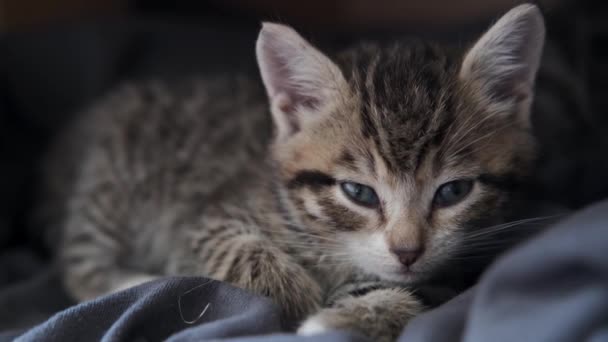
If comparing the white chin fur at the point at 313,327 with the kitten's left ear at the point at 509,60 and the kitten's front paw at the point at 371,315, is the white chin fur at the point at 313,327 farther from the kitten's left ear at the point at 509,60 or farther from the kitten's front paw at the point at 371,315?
the kitten's left ear at the point at 509,60

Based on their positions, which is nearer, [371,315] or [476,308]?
[476,308]

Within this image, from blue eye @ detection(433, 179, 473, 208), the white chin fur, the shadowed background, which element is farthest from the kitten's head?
the shadowed background

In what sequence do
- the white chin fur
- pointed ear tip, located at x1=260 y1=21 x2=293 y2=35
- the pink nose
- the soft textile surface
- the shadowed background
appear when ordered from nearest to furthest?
the soft textile surface, the white chin fur, the pink nose, pointed ear tip, located at x1=260 y1=21 x2=293 y2=35, the shadowed background

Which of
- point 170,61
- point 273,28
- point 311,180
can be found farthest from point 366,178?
point 170,61

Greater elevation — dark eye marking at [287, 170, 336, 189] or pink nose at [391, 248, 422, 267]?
dark eye marking at [287, 170, 336, 189]

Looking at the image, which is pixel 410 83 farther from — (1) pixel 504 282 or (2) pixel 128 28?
(2) pixel 128 28

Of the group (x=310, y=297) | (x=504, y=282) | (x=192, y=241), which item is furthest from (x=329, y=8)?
(x=504, y=282)

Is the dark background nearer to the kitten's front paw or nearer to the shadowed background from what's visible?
the shadowed background

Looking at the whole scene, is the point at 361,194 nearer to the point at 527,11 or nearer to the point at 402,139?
the point at 402,139
